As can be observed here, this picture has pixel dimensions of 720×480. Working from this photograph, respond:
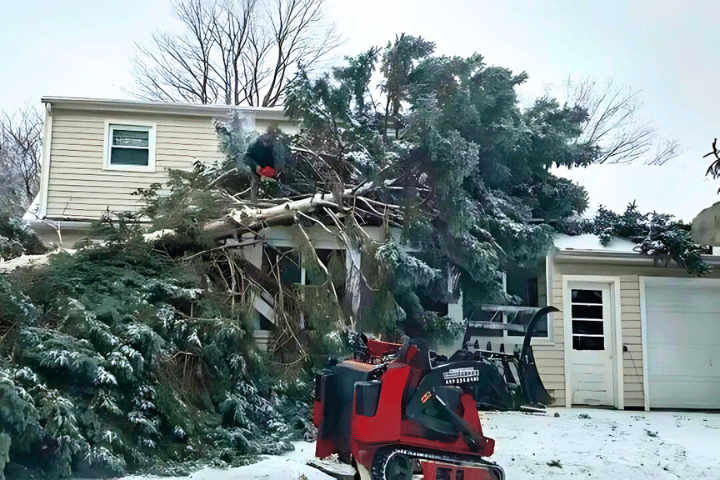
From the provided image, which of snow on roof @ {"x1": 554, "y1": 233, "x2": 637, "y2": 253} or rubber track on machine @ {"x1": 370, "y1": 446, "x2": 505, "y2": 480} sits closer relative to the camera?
rubber track on machine @ {"x1": 370, "y1": 446, "x2": 505, "y2": 480}

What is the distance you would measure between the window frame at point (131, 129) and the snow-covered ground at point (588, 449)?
6917mm

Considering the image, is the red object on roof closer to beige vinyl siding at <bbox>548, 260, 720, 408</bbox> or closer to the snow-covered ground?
the snow-covered ground

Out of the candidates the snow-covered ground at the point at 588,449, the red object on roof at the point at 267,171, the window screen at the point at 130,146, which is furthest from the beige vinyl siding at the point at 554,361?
the window screen at the point at 130,146

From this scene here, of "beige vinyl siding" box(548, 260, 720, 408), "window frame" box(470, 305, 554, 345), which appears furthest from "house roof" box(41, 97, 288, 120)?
"beige vinyl siding" box(548, 260, 720, 408)

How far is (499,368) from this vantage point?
5742 mm

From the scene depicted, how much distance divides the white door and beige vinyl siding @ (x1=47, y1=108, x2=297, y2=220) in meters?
5.74

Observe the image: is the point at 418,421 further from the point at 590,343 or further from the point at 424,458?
the point at 590,343

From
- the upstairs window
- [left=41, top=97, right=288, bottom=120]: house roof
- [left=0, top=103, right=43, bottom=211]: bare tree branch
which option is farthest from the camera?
[left=0, top=103, right=43, bottom=211]: bare tree branch

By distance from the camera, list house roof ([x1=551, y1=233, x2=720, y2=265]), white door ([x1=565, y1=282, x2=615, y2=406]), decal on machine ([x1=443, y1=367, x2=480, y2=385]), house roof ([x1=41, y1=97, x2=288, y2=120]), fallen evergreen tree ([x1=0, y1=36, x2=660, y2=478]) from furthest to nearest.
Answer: house roof ([x1=41, y1=97, x2=288, y2=120]), white door ([x1=565, y1=282, x2=615, y2=406]), house roof ([x1=551, y1=233, x2=720, y2=265]), fallen evergreen tree ([x1=0, y1=36, x2=660, y2=478]), decal on machine ([x1=443, y1=367, x2=480, y2=385])

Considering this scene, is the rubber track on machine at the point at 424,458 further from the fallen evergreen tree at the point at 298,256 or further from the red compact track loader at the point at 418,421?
→ the fallen evergreen tree at the point at 298,256

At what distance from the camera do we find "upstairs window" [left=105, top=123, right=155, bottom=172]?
12.8m

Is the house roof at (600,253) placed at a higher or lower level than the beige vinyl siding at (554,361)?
higher

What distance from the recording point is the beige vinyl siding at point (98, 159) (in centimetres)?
1262

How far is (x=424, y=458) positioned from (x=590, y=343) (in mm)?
6932
